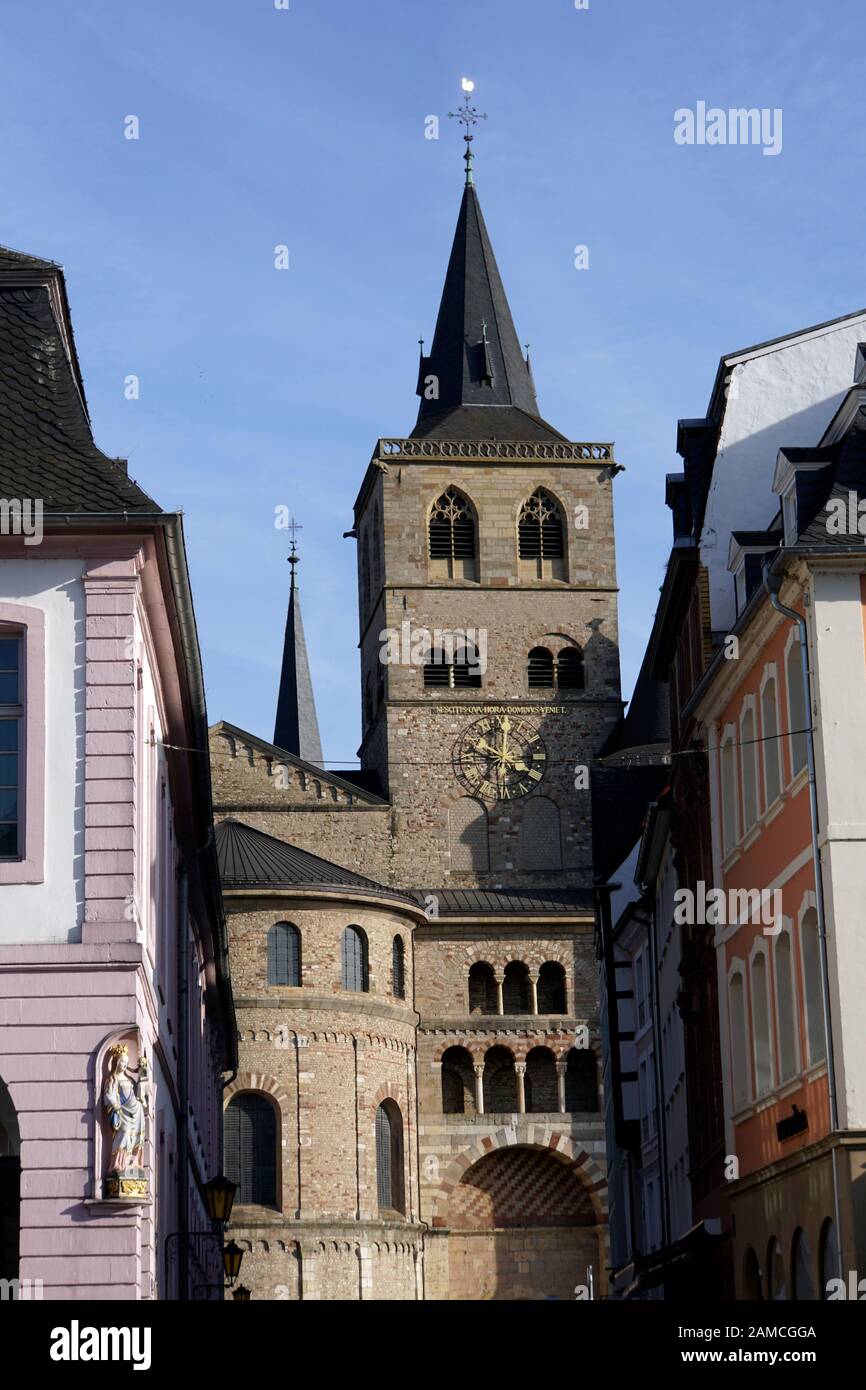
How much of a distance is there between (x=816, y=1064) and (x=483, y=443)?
54.0 m

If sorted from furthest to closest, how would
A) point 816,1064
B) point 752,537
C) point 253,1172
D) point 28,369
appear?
point 253,1172
point 752,537
point 816,1064
point 28,369

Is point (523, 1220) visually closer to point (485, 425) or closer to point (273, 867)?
point (273, 867)

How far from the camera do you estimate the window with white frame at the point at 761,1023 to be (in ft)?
83.3

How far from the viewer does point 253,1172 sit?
6044 cm

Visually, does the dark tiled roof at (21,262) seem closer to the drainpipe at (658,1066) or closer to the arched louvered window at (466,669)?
the drainpipe at (658,1066)

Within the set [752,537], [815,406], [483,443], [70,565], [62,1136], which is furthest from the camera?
[483,443]

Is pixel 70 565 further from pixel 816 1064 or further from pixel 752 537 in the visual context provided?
pixel 752 537

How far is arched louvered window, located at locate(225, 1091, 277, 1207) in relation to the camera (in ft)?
197
